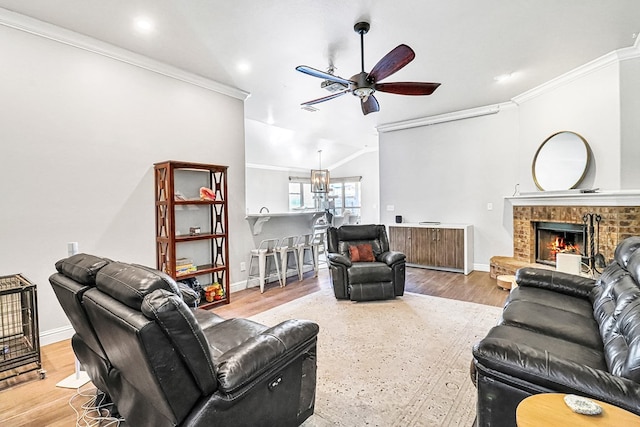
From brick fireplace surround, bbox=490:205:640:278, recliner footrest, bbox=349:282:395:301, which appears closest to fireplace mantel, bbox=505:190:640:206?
brick fireplace surround, bbox=490:205:640:278

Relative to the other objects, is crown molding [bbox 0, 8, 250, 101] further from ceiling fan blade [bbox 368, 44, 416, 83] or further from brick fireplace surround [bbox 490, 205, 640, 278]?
brick fireplace surround [bbox 490, 205, 640, 278]

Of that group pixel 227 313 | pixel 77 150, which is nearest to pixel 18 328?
pixel 77 150

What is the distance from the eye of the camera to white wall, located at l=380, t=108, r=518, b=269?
549 cm

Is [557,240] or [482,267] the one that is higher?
[557,240]

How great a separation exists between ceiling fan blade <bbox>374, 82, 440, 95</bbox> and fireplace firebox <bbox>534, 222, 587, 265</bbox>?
3.12 meters

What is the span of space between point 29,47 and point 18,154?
0.98m

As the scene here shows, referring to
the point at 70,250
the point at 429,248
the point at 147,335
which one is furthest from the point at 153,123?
the point at 429,248

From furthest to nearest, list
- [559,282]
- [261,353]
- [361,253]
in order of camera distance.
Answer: [361,253] → [559,282] → [261,353]

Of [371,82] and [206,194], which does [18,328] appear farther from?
[371,82]

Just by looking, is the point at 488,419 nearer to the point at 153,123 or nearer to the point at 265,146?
the point at 153,123

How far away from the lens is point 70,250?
2334mm

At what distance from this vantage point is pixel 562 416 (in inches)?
43.0

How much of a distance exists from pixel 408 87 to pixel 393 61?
0.50 metres

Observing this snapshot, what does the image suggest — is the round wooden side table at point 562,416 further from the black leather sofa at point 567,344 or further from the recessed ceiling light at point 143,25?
the recessed ceiling light at point 143,25
